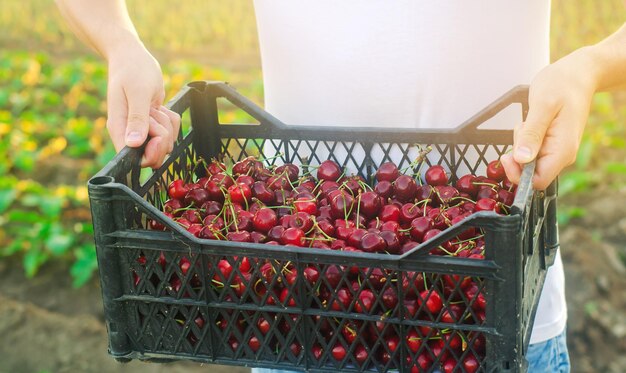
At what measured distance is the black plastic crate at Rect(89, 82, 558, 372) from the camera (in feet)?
4.24

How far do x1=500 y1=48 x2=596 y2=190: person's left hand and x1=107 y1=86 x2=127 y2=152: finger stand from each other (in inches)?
27.9

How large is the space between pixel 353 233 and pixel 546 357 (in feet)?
2.09

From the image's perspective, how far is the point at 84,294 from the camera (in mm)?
4250

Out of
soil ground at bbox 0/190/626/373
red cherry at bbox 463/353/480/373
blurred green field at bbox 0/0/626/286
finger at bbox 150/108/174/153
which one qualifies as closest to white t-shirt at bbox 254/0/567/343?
finger at bbox 150/108/174/153

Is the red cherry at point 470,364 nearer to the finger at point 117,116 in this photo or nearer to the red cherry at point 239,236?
the red cherry at point 239,236

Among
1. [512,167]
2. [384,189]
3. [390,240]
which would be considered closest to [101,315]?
[384,189]

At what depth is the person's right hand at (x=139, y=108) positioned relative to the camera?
167 centimetres

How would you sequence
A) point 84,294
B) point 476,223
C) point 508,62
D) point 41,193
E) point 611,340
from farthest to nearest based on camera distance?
1. point 41,193
2. point 84,294
3. point 611,340
4. point 508,62
5. point 476,223

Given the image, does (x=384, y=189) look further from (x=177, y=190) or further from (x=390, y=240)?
(x=177, y=190)

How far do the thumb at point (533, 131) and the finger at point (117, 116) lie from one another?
72 cm

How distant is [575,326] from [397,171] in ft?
7.32

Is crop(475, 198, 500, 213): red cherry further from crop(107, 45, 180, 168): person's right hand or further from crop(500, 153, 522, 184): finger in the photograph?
crop(107, 45, 180, 168): person's right hand

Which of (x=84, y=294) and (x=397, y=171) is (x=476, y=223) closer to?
(x=397, y=171)

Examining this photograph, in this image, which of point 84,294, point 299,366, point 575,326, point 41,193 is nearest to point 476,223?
point 299,366
